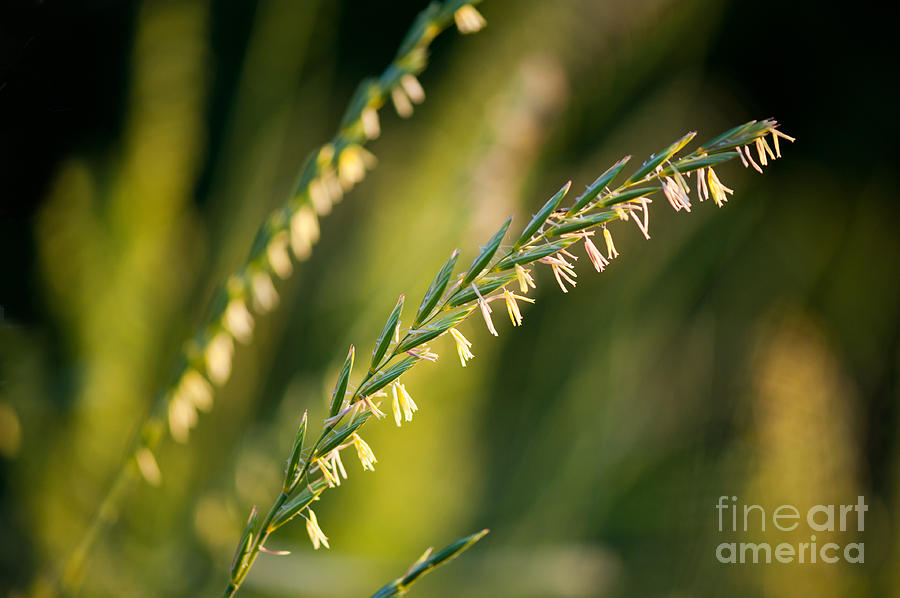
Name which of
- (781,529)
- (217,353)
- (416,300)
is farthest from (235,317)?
(781,529)

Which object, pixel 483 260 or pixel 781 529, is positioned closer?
pixel 483 260

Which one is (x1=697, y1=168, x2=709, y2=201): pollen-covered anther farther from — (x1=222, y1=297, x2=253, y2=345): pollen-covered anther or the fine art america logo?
the fine art america logo

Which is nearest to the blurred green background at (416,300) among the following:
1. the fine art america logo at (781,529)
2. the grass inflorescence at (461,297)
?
the fine art america logo at (781,529)

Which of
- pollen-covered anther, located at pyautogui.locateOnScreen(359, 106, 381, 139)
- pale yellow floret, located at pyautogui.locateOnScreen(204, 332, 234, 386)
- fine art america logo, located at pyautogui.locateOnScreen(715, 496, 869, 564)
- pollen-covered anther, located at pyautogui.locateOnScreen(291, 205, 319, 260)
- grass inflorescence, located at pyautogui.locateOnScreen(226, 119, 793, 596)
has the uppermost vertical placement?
pollen-covered anther, located at pyautogui.locateOnScreen(359, 106, 381, 139)

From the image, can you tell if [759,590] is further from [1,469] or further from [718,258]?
[1,469]

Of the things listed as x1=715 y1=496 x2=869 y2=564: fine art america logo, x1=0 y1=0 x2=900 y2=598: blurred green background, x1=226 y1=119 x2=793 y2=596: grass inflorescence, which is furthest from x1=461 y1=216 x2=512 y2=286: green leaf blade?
x1=715 y1=496 x2=869 y2=564: fine art america logo

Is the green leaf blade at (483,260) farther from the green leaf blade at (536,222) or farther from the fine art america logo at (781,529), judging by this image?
the fine art america logo at (781,529)

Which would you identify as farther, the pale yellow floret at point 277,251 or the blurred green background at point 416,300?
the blurred green background at point 416,300

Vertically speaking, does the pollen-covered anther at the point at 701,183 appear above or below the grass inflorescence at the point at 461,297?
above

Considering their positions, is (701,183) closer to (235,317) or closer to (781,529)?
(235,317)
